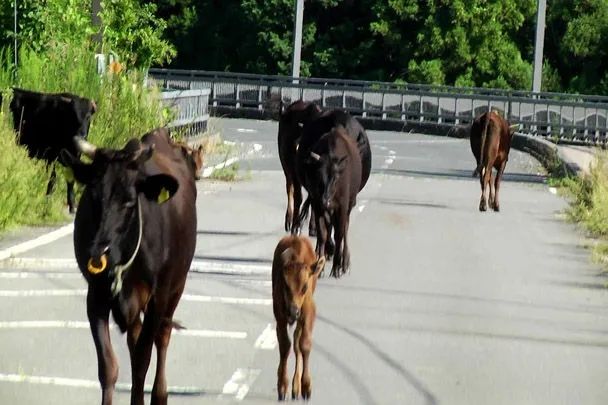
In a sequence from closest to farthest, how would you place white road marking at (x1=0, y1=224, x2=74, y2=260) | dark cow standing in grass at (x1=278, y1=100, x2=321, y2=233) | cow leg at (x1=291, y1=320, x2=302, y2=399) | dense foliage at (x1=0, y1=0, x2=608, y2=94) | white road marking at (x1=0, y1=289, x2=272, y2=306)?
cow leg at (x1=291, y1=320, x2=302, y2=399)
white road marking at (x1=0, y1=289, x2=272, y2=306)
white road marking at (x1=0, y1=224, x2=74, y2=260)
dark cow standing in grass at (x1=278, y1=100, x2=321, y2=233)
dense foliage at (x1=0, y1=0, x2=608, y2=94)

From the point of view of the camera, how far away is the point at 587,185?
23328 mm

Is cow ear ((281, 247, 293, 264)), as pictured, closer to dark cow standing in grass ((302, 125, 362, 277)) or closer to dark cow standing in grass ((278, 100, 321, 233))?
dark cow standing in grass ((302, 125, 362, 277))

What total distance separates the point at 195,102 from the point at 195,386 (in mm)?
26067

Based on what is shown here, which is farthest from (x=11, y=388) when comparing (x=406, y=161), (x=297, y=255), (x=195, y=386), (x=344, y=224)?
(x=406, y=161)

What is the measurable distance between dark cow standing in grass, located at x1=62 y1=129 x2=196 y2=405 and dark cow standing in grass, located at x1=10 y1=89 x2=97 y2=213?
→ 9.79m

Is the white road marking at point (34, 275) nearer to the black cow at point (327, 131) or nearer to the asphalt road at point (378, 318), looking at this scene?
the asphalt road at point (378, 318)

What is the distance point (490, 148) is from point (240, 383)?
1376cm

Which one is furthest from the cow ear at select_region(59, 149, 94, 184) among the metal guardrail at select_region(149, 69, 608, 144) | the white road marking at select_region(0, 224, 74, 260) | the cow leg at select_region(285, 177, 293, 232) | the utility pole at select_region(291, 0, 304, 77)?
the utility pole at select_region(291, 0, 304, 77)

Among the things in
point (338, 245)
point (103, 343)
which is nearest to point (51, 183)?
point (338, 245)

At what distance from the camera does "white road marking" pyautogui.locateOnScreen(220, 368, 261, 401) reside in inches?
371

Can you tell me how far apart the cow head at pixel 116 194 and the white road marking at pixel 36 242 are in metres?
7.07

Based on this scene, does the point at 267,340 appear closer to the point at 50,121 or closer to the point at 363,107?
the point at 50,121

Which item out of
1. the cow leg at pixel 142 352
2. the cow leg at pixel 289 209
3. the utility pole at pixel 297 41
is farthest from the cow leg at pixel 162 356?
the utility pole at pixel 297 41

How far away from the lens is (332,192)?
1476cm
